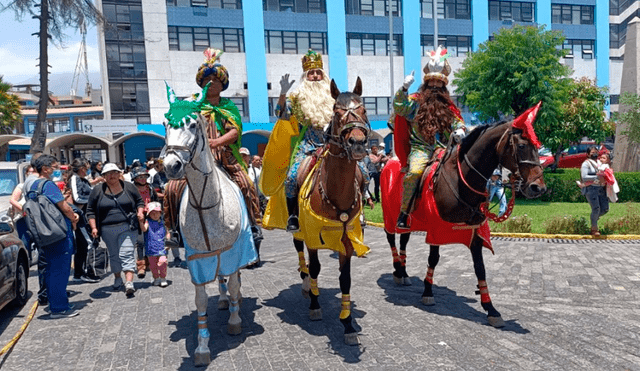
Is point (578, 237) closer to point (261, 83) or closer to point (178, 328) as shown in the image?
point (178, 328)

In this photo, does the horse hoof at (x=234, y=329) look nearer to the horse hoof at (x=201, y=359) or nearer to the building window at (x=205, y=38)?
the horse hoof at (x=201, y=359)

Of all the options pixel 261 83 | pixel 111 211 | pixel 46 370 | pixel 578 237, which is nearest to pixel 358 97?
pixel 46 370

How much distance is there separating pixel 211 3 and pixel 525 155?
29.5m

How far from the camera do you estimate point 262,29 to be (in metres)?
31.4

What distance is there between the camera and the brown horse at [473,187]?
5207mm

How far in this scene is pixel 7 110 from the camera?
3259 cm

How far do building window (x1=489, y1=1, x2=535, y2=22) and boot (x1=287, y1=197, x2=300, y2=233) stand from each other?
35.8 meters

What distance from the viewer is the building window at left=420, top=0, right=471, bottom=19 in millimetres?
34562

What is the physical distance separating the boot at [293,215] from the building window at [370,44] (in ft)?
94.3

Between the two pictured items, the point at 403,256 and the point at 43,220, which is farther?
the point at 403,256

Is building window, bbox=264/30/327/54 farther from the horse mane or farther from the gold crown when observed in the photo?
the horse mane

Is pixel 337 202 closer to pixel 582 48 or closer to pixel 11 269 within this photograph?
pixel 11 269

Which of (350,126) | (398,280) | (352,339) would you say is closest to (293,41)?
(398,280)

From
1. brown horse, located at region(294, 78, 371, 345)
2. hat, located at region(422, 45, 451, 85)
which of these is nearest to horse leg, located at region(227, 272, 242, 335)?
brown horse, located at region(294, 78, 371, 345)
